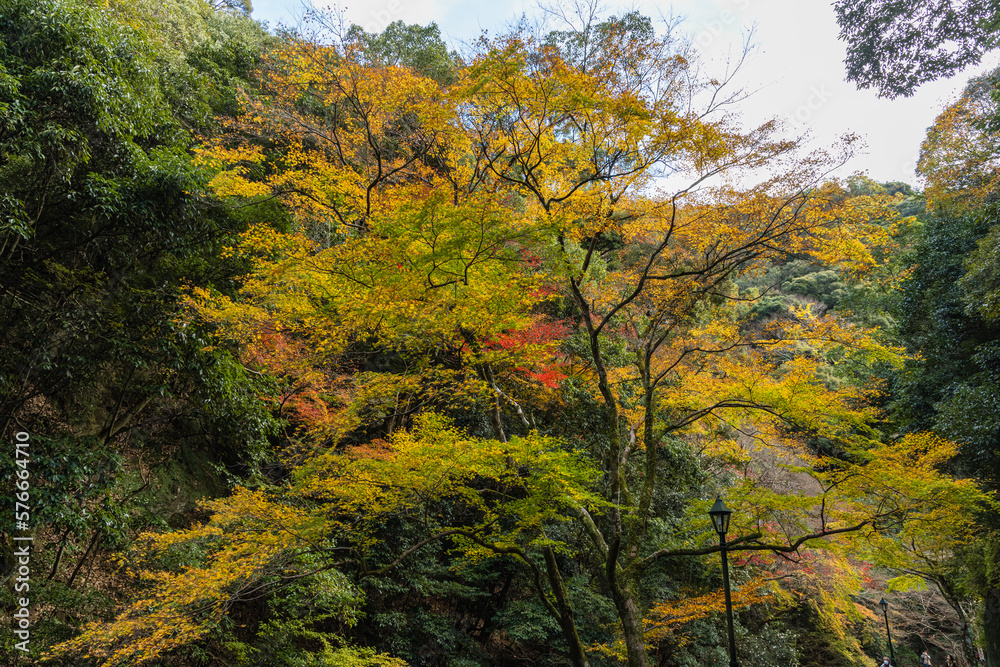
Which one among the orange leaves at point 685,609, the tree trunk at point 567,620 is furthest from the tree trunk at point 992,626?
the tree trunk at point 567,620

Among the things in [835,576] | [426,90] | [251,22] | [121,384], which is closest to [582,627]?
[835,576]

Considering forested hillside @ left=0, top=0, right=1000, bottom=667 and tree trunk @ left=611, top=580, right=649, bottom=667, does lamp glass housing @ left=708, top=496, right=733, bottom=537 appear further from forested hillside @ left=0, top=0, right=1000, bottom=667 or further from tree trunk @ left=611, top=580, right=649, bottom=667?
A: tree trunk @ left=611, top=580, right=649, bottom=667

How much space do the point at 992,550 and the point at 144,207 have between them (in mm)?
15807

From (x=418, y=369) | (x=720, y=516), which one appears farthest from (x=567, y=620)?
(x=418, y=369)

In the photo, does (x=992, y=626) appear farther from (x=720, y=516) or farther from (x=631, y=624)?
(x=631, y=624)

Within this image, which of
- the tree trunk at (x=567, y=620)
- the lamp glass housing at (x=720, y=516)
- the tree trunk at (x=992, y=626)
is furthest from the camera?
the tree trunk at (x=992, y=626)

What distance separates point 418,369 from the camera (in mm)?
7543

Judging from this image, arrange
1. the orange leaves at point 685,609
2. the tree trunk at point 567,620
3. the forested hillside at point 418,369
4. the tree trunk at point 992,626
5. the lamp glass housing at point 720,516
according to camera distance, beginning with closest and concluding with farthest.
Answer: the forested hillside at point 418,369 → the lamp glass housing at point 720,516 → the tree trunk at point 567,620 → the orange leaves at point 685,609 → the tree trunk at point 992,626

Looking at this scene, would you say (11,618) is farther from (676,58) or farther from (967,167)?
(967,167)

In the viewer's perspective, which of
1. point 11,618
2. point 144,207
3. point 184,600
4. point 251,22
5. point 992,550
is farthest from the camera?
point 251,22

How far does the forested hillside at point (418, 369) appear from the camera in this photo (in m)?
5.80

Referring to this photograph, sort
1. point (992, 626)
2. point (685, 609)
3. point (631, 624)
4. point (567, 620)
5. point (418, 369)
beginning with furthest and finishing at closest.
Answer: point (992, 626), point (685, 609), point (418, 369), point (567, 620), point (631, 624)

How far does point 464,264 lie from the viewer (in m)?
6.24

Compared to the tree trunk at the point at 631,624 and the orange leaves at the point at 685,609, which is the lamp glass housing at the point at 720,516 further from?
the orange leaves at the point at 685,609
